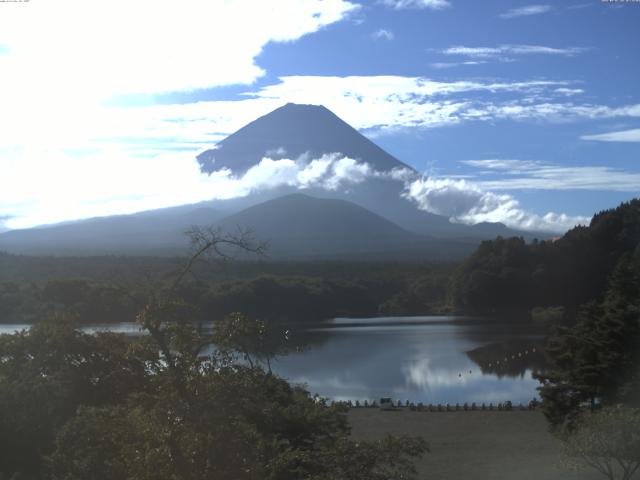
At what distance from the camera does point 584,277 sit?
38.9m

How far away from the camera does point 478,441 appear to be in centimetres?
1179

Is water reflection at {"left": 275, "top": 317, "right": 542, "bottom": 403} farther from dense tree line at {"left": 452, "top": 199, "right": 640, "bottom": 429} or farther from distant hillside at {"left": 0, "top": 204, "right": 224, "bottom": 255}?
distant hillside at {"left": 0, "top": 204, "right": 224, "bottom": 255}

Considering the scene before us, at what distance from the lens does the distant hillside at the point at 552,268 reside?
128ft

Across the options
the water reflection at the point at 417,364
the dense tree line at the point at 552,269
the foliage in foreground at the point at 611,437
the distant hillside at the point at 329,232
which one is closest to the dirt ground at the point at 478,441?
the foliage in foreground at the point at 611,437

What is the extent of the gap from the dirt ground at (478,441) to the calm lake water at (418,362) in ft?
9.02

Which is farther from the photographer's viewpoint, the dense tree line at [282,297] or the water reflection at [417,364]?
the dense tree line at [282,297]

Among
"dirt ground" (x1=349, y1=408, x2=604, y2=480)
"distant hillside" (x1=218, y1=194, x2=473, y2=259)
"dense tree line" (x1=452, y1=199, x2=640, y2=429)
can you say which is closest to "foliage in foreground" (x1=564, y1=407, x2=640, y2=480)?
"dirt ground" (x1=349, y1=408, x2=604, y2=480)

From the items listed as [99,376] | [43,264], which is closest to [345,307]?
[43,264]

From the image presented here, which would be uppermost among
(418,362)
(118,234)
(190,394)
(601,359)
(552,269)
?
(118,234)

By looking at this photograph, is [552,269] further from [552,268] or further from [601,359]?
[601,359]

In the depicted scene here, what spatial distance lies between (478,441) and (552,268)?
29556 millimetres

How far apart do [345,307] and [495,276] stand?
8.41 metres

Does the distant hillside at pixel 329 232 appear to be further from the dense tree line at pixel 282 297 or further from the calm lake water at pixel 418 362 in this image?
the calm lake water at pixel 418 362

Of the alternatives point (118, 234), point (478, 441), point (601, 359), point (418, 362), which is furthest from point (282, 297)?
point (118, 234)
